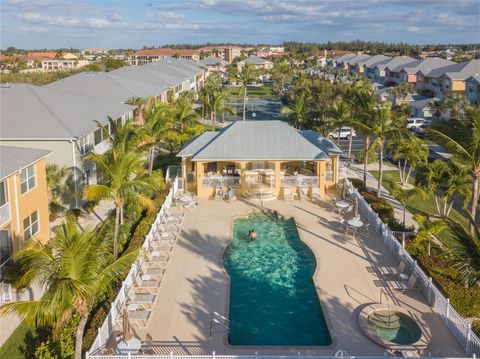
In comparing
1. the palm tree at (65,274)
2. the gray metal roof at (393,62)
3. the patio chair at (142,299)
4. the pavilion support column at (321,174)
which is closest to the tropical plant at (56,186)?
the patio chair at (142,299)

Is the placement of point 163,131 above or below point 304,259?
above

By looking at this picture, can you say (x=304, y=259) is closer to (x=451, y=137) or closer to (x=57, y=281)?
(x=451, y=137)

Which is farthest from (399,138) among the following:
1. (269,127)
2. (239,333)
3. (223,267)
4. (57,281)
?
(57,281)

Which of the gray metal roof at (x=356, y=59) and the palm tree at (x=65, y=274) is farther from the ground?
the gray metal roof at (x=356, y=59)

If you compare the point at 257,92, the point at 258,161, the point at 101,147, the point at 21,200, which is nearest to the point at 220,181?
the point at 258,161

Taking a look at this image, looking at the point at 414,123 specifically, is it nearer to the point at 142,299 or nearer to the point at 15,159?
the point at 15,159

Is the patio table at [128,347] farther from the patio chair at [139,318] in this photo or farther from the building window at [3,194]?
the building window at [3,194]

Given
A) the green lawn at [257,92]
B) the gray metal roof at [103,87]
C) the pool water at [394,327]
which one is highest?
the gray metal roof at [103,87]

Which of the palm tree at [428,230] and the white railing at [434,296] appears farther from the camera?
the palm tree at [428,230]

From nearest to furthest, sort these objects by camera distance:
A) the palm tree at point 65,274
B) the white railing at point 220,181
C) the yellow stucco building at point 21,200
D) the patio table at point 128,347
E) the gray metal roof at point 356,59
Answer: the palm tree at point 65,274 → the patio table at point 128,347 → the yellow stucco building at point 21,200 → the white railing at point 220,181 → the gray metal roof at point 356,59
